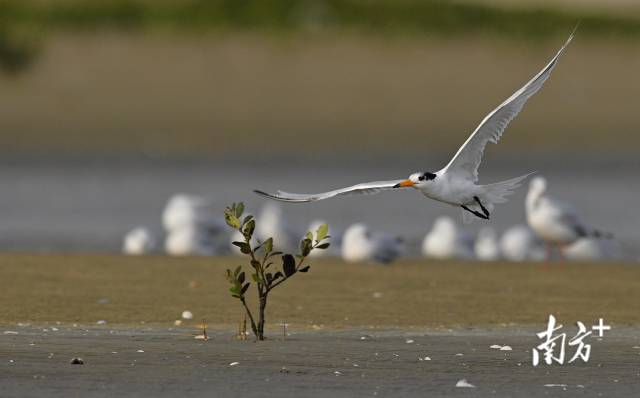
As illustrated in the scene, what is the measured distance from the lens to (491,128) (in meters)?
11.2

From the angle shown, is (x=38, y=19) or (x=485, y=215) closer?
(x=485, y=215)

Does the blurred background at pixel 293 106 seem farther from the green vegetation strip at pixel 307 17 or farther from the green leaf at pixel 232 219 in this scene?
the green leaf at pixel 232 219

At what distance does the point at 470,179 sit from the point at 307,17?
113ft

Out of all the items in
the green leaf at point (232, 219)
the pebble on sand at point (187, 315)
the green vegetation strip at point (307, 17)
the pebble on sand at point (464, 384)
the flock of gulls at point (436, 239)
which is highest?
the green vegetation strip at point (307, 17)

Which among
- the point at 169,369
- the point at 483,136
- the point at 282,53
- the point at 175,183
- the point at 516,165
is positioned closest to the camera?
the point at 169,369

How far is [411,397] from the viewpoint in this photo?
8.40 metres

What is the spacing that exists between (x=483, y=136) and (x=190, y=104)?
1018 inches

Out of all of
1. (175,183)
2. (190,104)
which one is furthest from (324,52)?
(175,183)

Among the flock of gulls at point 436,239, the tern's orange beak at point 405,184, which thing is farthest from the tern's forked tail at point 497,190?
the flock of gulls at point 436,239

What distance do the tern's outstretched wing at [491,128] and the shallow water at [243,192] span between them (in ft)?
22.0

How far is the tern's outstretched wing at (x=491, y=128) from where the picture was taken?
424 inches

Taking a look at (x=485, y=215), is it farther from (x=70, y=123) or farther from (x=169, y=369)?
(x=70, y=123)

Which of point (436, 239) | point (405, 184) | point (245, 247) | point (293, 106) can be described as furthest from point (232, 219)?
point (293, 106)

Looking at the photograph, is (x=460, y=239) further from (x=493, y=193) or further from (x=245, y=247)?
(x=245, y=247)
